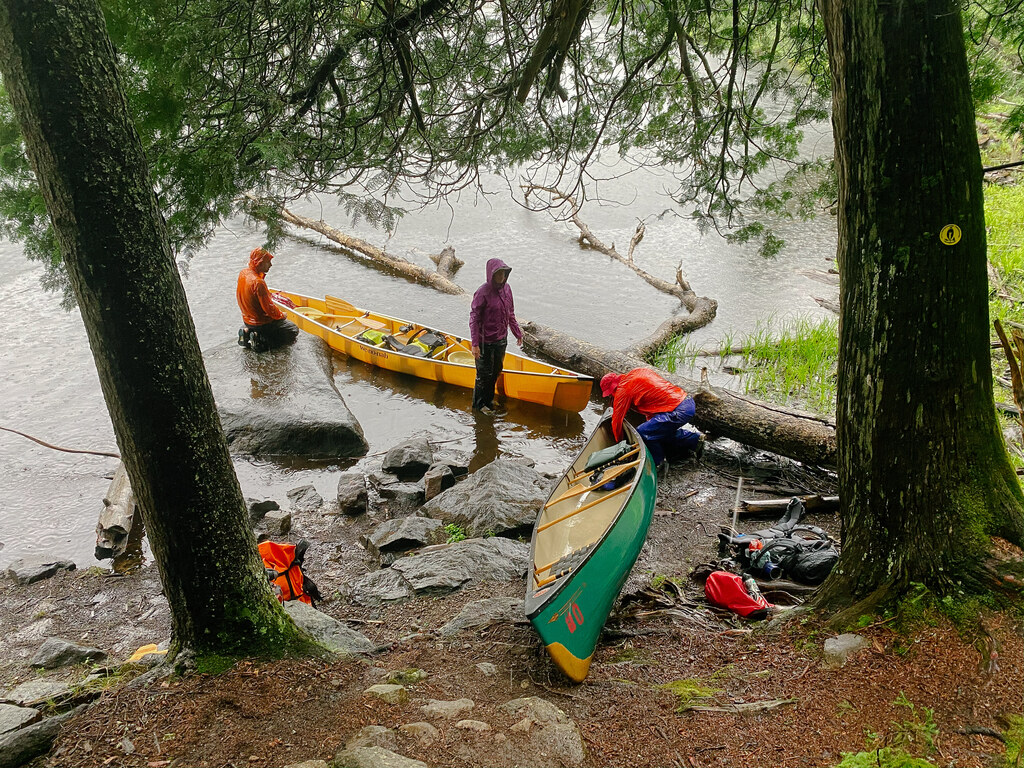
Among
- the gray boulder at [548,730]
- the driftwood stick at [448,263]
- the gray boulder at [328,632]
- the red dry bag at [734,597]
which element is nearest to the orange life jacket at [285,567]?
the gray boulder at [328,632]

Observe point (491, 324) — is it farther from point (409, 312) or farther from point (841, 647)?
point (841, 647)

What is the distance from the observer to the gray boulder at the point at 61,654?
498cm

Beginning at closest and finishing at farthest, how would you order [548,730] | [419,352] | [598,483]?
1. [548,730]
2. [598,483]
3. [419,352]

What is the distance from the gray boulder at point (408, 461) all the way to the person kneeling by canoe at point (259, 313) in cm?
355

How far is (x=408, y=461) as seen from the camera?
8.41 m

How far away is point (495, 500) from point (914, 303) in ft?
14.6

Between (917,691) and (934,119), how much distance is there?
2.65 metres

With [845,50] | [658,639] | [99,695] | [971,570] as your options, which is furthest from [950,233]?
[99,695]

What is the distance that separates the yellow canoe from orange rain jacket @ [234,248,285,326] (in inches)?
50.8

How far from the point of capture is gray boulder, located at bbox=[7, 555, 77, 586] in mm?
6504

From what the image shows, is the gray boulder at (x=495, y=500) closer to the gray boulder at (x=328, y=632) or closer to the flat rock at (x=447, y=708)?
the gray boulder at (x=328, y=632)

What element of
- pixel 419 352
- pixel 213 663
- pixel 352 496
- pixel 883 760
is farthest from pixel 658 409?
pixel 213 663

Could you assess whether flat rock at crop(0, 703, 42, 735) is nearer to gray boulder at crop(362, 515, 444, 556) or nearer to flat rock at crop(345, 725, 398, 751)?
flat rock at crop(345, 725, 398, 751)

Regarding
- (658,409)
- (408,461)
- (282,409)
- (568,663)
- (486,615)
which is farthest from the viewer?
(282,409)
